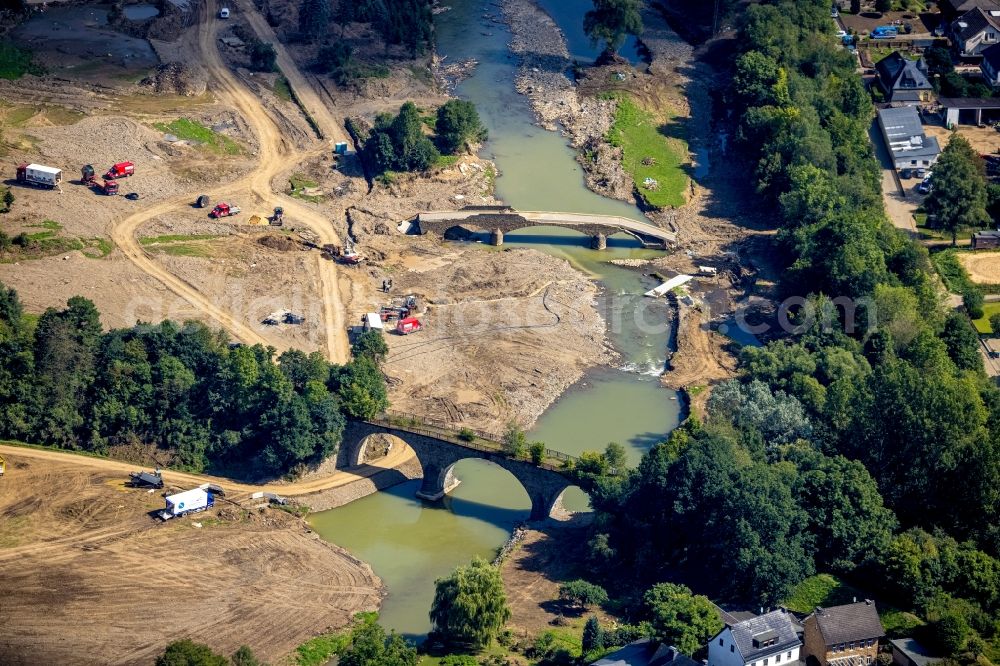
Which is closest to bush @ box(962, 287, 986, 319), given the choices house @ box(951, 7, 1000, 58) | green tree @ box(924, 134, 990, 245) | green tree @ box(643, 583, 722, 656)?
green tree @ box(924, 134, 990, 245)

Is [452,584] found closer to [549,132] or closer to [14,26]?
[549,132]

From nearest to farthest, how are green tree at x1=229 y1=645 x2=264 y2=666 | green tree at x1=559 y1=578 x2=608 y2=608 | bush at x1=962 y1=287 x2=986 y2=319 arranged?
green tree at x1=229 y1=645 x2=264 y2=666
green tree at x1=559 y1=578 x2=608 y2=608
bush at x1=962 y1=287 x2=986 y2=319

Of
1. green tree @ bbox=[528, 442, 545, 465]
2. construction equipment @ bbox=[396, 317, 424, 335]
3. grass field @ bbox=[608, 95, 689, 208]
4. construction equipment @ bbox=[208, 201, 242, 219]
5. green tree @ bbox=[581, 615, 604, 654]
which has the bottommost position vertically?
green tree @ bbox=[581, 615, 604, 654]

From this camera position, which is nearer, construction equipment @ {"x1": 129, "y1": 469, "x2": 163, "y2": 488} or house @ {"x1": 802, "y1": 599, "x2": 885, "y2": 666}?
house @ {"x1": 802, "y1": 599, "x2": 885, "y2": 666}

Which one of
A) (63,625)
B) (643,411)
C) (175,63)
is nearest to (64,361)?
(63,625)

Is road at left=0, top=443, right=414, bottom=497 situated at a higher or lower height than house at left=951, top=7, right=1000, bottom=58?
lower

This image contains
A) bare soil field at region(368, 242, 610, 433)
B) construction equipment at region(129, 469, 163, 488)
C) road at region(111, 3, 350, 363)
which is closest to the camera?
construction equipment at region(129, 469, 163, 488)

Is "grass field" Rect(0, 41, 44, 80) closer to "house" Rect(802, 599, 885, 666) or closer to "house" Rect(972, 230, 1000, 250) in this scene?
"house" Rect(972, 230, 1000, 250)
